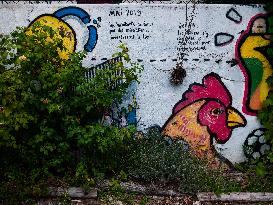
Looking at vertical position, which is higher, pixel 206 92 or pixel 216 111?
pixel 206 92

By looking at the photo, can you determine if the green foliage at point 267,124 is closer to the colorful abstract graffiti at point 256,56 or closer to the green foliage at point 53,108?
the colorful abstract graffiti at point 256,56

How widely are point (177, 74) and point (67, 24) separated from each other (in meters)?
1.65

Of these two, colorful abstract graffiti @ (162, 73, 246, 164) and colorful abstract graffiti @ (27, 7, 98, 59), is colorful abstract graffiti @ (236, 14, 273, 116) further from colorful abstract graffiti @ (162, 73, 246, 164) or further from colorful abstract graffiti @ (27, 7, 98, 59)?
colorful abstract graffiti @ (27, 7, 98, 59)

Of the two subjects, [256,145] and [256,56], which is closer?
[256,56]

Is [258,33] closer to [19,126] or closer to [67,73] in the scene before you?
[67,73]

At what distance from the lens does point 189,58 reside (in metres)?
6.48

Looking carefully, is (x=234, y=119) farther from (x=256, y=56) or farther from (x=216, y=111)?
(x=256, y=56)

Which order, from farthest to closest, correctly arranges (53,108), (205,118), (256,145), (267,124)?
(256,145) < (205,118) < (267,124) < (53,108)

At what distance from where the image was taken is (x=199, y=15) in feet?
20.8

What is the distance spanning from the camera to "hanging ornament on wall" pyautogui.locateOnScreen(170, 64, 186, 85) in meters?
6.45

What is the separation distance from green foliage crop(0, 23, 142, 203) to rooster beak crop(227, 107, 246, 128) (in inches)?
60.7

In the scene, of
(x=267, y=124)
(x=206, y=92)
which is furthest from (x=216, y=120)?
(x=267, y=124)

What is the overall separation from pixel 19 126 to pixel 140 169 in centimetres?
168

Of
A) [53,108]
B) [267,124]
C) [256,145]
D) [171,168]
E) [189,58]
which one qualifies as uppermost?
[189,58]
